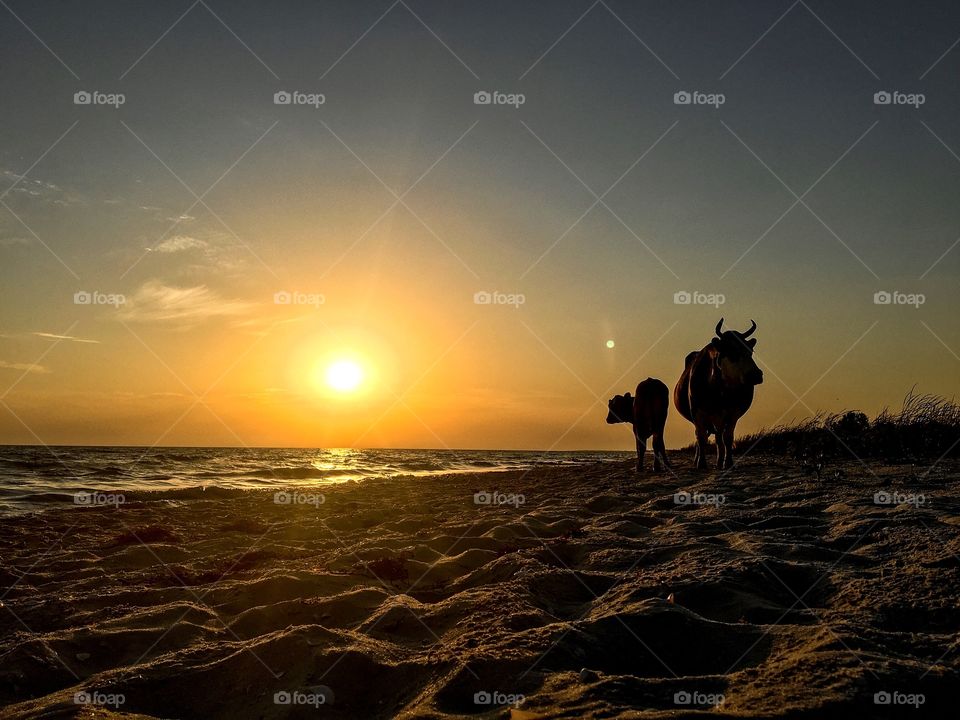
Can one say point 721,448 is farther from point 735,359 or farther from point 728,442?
point 735,359

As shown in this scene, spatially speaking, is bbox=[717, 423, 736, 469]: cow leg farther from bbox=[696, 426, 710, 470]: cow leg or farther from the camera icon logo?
the camera icon logo

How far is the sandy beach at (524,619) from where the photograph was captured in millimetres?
2525

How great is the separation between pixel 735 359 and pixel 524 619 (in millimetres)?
9258

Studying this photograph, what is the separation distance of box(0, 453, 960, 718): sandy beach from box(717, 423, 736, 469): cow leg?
200 inches

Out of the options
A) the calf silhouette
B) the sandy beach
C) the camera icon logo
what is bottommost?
the sandy beach

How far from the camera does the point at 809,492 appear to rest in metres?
7.24

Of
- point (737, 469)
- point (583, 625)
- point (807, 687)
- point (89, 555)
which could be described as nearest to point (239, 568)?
point (89, 555)

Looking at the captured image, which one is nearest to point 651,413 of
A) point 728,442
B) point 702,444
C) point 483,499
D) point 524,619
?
point 702,444

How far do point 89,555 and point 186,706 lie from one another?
14.8 feet

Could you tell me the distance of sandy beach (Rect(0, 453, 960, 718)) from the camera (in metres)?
2.53

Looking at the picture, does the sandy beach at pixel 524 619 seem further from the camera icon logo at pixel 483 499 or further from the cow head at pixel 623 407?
the cow head at pixel 623 407

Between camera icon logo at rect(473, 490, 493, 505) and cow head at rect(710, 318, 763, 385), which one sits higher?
cow head at rect(710, 318, 763, 385)

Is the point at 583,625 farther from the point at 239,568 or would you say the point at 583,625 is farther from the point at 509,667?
the point at 239,568

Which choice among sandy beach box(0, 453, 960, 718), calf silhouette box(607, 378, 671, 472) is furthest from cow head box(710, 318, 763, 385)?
sandy beach box(0, 453, 960, 718)
